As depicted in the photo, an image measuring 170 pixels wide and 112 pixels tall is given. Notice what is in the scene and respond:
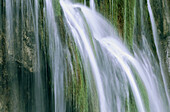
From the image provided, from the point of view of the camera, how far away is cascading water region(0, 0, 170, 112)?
3697 millimetres

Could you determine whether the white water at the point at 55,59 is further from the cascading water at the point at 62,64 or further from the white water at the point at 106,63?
the white water at the point at 106,63

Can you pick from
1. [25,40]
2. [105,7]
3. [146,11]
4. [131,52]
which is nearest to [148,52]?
[131,52]

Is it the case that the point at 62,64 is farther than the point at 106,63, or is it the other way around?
the point at 106,63

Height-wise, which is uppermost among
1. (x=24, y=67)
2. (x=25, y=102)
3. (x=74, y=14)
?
(x=74, y=14)

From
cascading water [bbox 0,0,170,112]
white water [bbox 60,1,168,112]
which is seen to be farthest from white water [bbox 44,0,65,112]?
white water [bbox 60,1,168,112]

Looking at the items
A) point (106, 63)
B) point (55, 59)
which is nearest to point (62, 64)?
point (55, 59)

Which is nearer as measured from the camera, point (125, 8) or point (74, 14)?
point (74, 14)

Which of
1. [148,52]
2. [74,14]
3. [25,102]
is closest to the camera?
[25,102]

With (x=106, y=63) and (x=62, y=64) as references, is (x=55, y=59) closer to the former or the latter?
(x=62, y=64)

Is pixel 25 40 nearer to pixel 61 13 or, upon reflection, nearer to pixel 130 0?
pixel 61 13

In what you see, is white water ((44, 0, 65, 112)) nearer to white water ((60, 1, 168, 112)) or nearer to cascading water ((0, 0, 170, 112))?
cascading water ((0, 0, 170, 112))

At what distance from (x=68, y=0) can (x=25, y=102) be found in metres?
1.55

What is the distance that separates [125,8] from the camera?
458cm

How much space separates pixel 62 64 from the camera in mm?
3822
